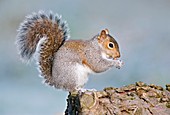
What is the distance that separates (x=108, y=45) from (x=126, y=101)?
0.78 metres

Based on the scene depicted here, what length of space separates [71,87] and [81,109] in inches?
21.6

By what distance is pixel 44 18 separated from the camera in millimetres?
2230

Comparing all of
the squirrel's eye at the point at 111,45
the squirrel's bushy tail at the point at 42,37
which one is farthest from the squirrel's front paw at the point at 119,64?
the squirrel's bushy tail at the point at 42,37

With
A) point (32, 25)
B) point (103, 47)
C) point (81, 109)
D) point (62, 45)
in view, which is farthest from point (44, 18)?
point (81, 109)

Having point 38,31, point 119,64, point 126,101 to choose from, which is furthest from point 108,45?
point 126,101

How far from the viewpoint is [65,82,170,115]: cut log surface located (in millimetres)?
1430

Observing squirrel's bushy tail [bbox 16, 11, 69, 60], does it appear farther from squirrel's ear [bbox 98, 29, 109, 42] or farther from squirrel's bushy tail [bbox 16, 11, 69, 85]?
squirrel's ear [bbox 98, 29, 109, 42]

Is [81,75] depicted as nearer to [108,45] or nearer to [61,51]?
[61,51]

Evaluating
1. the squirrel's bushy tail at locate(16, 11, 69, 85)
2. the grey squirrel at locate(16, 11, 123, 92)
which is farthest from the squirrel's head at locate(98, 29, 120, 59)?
the squirrel's bushy tail at locate(16, 11, 69, 85)

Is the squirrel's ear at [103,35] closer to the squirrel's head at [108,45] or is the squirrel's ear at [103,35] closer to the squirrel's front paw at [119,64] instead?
the squirrel's head at [108,45]

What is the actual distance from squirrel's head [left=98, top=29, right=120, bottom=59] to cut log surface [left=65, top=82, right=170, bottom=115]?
0.64 meters

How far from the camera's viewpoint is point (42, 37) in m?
2.20

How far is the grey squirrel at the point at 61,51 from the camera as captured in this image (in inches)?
77.7

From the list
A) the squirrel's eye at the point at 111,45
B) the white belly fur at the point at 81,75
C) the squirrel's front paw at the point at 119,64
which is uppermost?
the squirrel's eye at the point at 111,45
